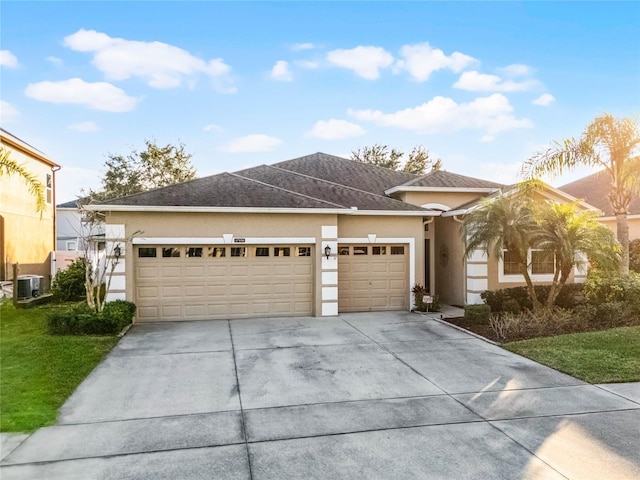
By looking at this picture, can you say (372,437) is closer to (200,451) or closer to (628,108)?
(200,451)

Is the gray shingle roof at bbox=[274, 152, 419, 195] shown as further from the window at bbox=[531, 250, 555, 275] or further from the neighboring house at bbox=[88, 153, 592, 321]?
the window at bbox=[531, 250, 555, 275]

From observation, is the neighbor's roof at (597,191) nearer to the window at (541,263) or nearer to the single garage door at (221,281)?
the window at (541,263)

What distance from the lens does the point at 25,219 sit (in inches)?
727

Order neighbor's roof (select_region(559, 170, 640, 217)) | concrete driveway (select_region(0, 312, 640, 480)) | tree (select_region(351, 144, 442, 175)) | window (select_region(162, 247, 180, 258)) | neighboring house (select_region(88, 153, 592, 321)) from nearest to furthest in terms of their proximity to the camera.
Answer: concrete driveway (select_region(0, 312, 640, 480))
neighboring house (select_region(88, 153, 592, 321))
window (select_region(162, 247, 180, 258))
neighbor's roof (select_region(559, 170, 640, 217))
tree (select_region(351, 144, 442, 175))

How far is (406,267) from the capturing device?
1434cm

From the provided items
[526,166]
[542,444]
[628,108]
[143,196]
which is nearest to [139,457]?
[542,444]

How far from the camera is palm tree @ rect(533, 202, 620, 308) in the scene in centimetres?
1136

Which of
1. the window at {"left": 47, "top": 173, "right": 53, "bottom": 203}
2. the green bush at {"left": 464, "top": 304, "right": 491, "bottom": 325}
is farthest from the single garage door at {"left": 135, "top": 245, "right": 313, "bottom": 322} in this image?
the window at {"left": 47, "top": 173, "right": 53, "bottom": 203}

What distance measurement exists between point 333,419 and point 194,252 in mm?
8202

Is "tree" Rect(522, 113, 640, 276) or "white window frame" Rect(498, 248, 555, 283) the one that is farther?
"white window frame" Rect(498, 248, 555, 283)

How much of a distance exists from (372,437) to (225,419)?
6.33 ft

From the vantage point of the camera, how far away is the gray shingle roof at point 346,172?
18234 millimetres

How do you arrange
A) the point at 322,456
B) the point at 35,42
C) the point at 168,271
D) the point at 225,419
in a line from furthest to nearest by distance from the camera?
the point at 168,271, the point at 35,42, the point at 225,419, the point at 322,456

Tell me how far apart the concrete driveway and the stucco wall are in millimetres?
11086
